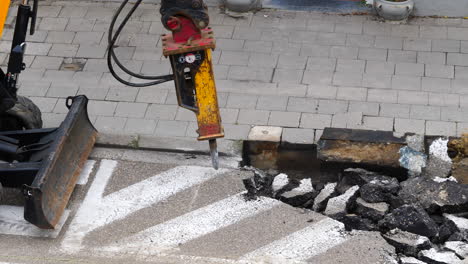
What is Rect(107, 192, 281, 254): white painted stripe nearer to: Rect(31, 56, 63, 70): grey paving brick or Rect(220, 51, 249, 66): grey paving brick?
Rect(220, 51, 249, 66): grey paving brick

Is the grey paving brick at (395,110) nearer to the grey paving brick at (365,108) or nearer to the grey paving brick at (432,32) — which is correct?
the grey paving brick at (365,108)

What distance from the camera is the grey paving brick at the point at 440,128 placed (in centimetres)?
862

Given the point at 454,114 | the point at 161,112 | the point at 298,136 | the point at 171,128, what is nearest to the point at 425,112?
the point at 454,114

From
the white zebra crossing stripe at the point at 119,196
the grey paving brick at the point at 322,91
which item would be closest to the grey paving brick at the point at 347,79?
the grey paving brick at the point at 322,91

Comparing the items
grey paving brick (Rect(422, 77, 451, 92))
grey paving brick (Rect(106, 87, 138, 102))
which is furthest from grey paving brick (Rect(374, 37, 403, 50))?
grey paving brick (Rect(106, 87, 138, 102))

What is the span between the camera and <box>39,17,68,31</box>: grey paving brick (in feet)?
35.6

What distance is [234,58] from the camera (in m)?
10.1

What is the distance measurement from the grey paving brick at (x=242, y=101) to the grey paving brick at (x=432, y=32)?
2.51 metres

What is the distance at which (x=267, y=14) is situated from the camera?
11008 mm

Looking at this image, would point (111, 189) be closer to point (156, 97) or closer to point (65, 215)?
point (65, 215)

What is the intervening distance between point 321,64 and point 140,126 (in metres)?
2.36

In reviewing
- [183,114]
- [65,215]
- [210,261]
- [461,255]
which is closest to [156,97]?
[183,114]

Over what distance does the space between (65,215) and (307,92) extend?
3.14m

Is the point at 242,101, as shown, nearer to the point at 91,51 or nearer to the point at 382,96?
the point at 382,96
